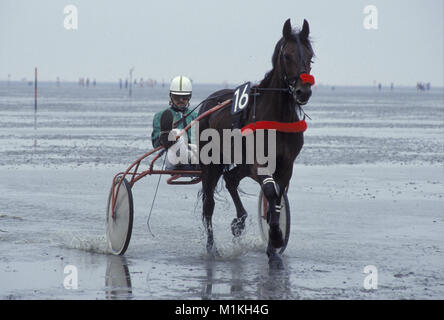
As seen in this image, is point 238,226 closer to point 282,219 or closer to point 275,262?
point 282,219

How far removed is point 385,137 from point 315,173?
12.0 m

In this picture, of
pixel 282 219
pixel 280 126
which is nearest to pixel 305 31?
pixel 280 126

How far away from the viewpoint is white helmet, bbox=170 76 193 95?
10367 millimetres

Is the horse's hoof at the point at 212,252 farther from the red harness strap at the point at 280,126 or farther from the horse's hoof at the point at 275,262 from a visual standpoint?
the red harness strap at the point at 280,126

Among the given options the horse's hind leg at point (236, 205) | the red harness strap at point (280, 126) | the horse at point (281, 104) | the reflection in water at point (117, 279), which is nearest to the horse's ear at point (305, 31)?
the horse at point (281, 104)

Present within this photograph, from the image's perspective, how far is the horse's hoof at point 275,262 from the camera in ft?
29.8

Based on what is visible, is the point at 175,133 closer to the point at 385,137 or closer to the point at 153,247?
the point at 153,247

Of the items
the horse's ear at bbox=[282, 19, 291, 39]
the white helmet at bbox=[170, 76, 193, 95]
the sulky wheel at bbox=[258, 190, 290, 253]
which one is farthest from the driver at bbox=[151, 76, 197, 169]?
the horse's ear at bbox=[282, 19, 291, 39]

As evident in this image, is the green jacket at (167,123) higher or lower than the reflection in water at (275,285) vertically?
higher

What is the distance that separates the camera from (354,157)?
867 inches

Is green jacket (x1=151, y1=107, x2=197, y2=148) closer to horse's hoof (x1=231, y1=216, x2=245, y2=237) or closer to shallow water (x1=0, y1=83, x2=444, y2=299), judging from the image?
shallow water (x1=0, y1=83, x2=444, y2=299)

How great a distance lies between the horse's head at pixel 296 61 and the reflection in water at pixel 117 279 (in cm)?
228

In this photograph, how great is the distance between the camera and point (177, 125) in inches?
412
